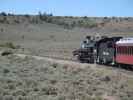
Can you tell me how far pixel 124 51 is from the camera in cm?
3491

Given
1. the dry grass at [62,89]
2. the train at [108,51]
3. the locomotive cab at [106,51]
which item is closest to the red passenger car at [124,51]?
the train at [108,51]

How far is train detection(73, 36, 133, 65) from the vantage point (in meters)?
34.2

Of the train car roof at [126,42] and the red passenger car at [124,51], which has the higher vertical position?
the train car roof at [126,42]

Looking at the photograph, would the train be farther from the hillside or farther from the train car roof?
the hillside

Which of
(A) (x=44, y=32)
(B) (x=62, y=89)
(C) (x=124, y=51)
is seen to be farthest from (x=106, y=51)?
(A) (x=44, y=32)

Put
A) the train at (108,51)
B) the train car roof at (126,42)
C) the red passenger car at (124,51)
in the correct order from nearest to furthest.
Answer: the red passenger car at (124,51)
the train car roof at (126,42)
the train at (108,51)

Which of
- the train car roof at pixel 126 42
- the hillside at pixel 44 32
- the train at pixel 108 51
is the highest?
the hillside at pixel 44 32

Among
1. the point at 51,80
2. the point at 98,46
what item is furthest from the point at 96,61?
the point at 51,80

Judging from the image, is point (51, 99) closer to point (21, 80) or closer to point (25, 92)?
point (25, 92)

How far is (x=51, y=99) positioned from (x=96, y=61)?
27138 millimetres

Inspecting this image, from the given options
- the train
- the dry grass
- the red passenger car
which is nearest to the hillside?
the train

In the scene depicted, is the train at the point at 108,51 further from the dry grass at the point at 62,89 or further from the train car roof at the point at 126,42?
the dry grass at the point at 62,89

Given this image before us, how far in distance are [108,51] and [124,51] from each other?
4.56 m

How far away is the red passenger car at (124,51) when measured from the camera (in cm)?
3338
